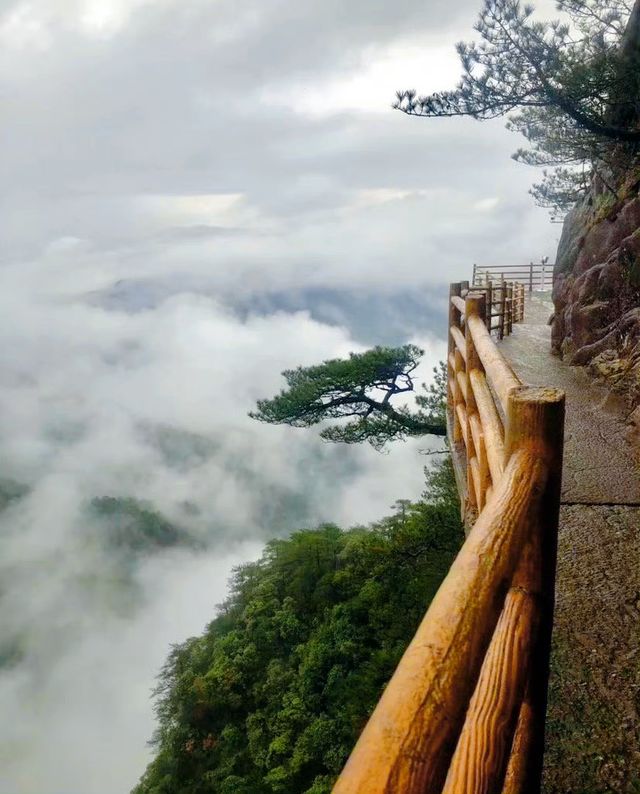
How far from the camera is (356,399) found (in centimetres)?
915

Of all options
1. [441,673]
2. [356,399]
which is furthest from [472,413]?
[356,399]

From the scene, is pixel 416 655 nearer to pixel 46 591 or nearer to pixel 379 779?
pixel 379 779

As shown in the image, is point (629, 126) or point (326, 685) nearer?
point (629, 126)

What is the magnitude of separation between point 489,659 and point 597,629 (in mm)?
1478

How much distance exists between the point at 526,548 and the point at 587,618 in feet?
4.69

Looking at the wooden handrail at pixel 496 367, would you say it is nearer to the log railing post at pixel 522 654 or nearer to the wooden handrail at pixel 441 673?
the log railing post at pixel 522 654

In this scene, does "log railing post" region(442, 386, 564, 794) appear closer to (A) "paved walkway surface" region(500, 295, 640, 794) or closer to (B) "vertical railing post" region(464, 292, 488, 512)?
(A) "paved walkway surface" region(500, 295, 640, 794)

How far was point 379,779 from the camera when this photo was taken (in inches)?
23.4

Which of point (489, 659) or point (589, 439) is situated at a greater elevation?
point (489, 659)

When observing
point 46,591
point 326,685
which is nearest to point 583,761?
point 326,685

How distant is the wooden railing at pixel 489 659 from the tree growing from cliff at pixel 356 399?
7370 millimetres

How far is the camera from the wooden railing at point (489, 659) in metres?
0.64

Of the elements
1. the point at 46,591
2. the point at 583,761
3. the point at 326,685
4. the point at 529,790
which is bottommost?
the point at 46,591

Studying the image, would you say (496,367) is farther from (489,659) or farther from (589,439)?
(589,439)
